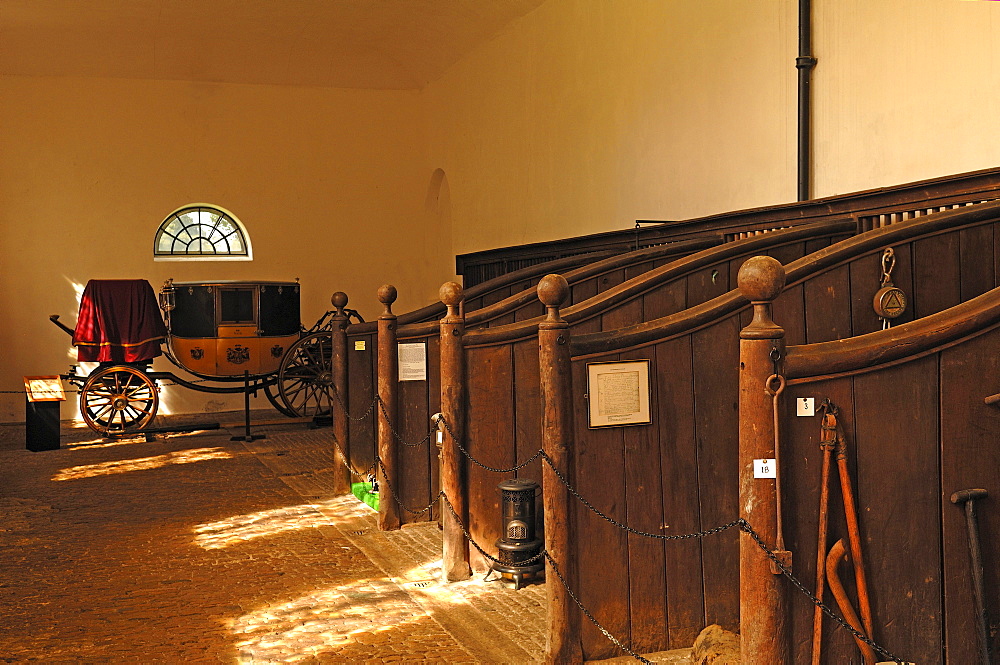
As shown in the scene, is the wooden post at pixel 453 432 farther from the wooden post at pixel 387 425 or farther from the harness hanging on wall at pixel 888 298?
the harness hanging on wall at pixel 888 298

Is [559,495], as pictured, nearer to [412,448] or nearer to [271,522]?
[412,448]

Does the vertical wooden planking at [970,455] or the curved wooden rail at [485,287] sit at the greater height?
the curved wooden rail at [485,287]

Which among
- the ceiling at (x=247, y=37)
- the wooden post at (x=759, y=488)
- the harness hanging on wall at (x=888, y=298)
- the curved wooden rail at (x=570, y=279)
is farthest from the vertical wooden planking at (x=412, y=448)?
the ceiling at (x=247, y=37)

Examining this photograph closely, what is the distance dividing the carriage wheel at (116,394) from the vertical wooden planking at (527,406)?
6.76 meters

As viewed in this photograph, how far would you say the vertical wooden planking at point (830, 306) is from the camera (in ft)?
12.3

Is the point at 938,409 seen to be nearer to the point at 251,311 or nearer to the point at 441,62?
the point at 251,311

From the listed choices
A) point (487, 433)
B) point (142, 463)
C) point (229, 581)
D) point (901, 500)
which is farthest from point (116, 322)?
point (901, 500)

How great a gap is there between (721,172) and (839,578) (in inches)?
186

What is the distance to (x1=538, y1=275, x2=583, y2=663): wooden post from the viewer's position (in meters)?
3.71

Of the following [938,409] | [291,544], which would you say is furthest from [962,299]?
[291,544]

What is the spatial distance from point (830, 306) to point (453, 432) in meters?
2.11

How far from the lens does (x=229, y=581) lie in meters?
5.10

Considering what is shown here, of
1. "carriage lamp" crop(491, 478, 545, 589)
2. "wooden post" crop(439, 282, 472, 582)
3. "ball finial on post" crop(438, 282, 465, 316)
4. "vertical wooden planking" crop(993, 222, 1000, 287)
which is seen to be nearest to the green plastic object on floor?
"wooden post" crop(439, 282, 472, 582)

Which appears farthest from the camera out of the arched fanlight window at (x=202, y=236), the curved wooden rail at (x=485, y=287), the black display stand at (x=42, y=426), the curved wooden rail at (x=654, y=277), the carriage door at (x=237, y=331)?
the arched fanlight window at (x=202, y=236)
